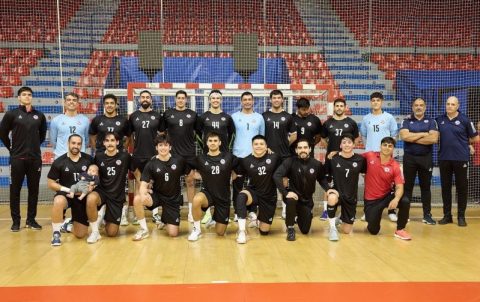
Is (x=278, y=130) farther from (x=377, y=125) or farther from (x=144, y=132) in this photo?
(x=144, y=132)

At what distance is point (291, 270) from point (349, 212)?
2081 millimetres

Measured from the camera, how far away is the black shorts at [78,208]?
5996mm

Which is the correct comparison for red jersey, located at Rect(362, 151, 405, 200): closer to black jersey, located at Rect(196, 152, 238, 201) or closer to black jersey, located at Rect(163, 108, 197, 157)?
black jersey, located at Rect(196, 152, 238, 201)

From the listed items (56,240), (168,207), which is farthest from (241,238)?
(56,240)

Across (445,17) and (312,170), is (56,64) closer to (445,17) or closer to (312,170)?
(312,170)

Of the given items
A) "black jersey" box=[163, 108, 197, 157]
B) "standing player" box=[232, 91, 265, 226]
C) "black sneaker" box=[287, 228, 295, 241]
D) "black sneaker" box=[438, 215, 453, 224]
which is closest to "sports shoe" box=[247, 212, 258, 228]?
"standing player" box=[232, 91, 265, 226]

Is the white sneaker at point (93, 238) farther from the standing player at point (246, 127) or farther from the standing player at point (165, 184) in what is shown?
the standing player at point (246, 127)

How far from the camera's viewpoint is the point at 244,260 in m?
4.97

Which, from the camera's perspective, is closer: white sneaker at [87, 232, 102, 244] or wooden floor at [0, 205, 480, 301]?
wooden floor at [0, 205, 480, 301]

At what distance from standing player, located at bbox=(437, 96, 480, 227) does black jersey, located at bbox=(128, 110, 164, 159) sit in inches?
180

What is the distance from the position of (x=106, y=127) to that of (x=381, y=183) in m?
4.18

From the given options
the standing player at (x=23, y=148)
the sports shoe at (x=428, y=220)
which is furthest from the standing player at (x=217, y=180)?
the sports shoe at (x=428, y=220)

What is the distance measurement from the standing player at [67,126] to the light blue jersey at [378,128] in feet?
14.8

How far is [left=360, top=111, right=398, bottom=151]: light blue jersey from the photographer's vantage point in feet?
23.9
